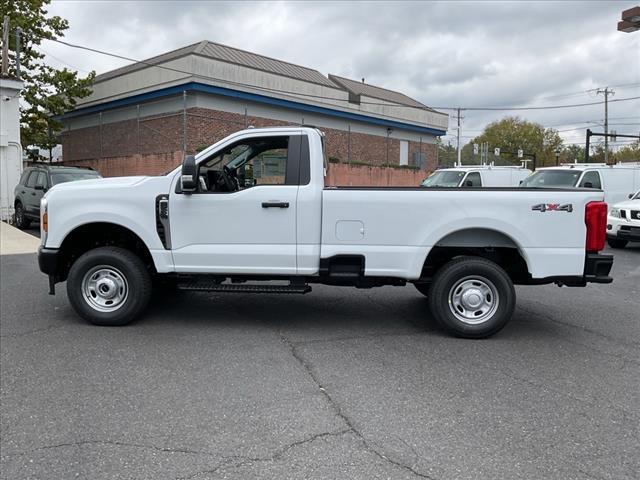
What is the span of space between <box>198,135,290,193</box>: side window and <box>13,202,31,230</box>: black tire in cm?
1186

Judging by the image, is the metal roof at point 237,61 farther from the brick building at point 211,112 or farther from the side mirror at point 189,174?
the side mirror at point 189,174

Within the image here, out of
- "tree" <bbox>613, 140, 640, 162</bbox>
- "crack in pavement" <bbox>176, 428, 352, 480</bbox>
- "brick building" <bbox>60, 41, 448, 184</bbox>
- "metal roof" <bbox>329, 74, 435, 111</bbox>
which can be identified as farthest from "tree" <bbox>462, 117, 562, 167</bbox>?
"crack in pavement" <bbox>176, 428, 352, 480</bbox>

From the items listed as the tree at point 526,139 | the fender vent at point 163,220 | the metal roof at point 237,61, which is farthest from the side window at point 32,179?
the tree at point 526,139

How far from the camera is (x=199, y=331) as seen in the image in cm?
581

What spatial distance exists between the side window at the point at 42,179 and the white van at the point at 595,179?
13106 mm

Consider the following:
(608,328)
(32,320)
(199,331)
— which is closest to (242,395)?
(199,331)

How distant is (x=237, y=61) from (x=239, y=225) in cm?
2653

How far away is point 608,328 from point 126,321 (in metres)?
5.32

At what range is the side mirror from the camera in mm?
5426

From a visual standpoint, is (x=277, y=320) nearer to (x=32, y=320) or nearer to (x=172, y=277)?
(x=172, y=277)

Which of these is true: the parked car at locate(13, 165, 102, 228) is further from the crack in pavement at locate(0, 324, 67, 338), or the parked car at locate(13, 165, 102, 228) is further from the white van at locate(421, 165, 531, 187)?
the white van at locate(421, 165, 531, 187)

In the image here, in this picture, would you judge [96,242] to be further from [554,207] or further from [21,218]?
[21,218]

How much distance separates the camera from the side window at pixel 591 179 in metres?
14.9

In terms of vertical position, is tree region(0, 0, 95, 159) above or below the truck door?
above
